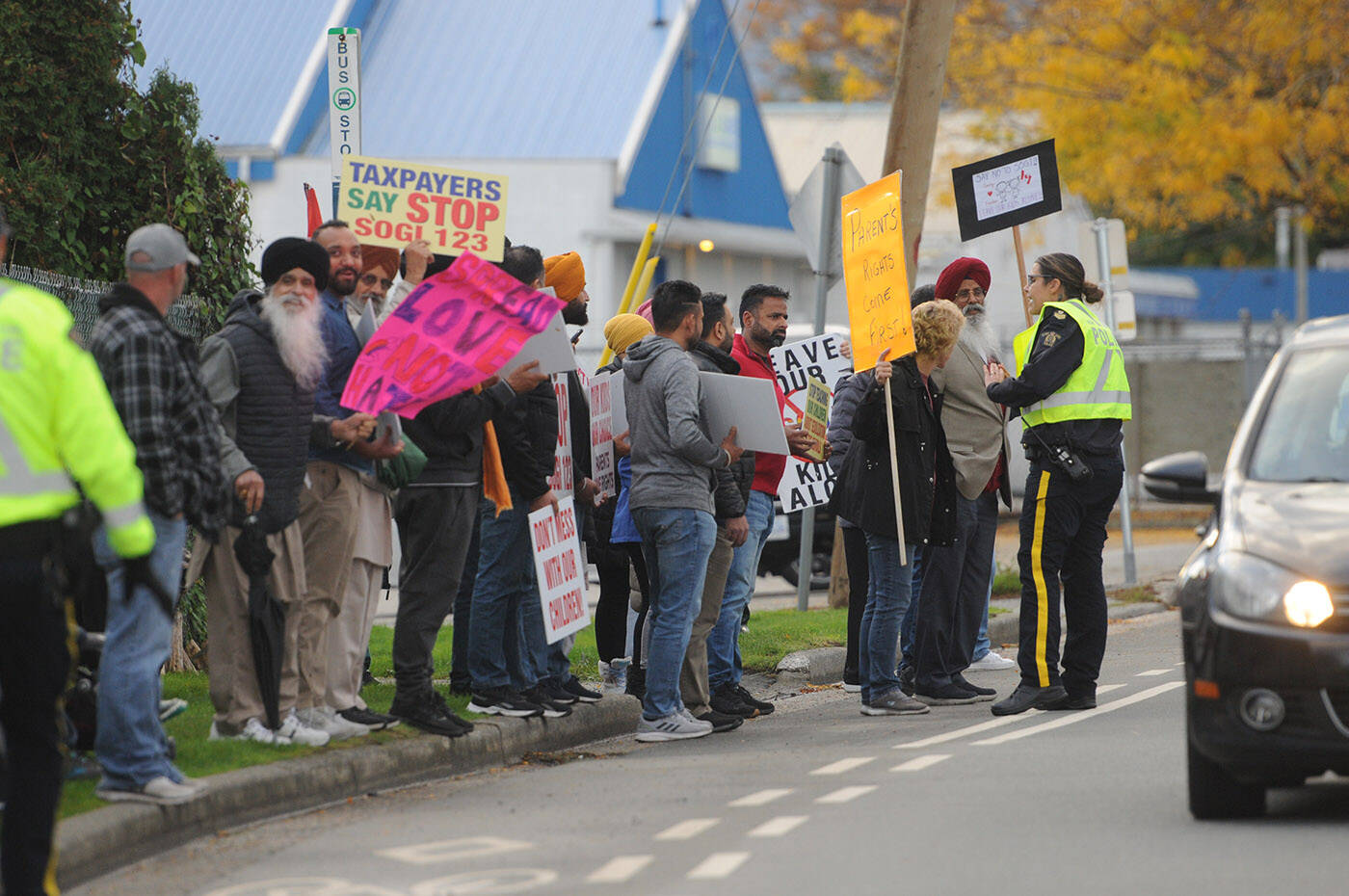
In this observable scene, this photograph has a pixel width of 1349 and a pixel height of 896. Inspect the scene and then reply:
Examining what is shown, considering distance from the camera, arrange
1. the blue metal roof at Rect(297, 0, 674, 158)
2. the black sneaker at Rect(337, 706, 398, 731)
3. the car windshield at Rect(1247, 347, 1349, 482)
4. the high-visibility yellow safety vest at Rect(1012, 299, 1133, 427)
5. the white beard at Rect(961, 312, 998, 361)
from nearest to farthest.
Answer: the car windshield at Rect(1247, 347, 1349, 482)
the black sneaker at Rect(337, 706, 398, 731)
the high-visibility yellow safety vest at Rect(1012, 299, 1133, 427)
the white beard at Rect(961, 312, 998, 361)
the blue metal roof at Rect(297, 0, 674, 158)

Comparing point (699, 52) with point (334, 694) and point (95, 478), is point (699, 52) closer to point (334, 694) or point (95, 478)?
point (334, 694)

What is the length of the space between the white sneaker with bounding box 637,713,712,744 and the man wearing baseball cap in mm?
3007

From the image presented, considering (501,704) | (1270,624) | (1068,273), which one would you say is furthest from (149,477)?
(1068,273)

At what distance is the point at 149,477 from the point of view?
6.86m

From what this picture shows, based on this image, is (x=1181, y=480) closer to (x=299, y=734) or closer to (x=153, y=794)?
(x=299, y=734)

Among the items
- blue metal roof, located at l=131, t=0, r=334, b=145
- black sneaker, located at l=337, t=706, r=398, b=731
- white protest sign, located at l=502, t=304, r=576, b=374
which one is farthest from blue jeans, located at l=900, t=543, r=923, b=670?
blue metal roof, located at l=131, t=0, r=334, b=145

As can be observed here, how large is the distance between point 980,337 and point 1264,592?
4.70 metres

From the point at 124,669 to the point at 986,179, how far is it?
24.2 ft

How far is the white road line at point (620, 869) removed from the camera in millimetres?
6357

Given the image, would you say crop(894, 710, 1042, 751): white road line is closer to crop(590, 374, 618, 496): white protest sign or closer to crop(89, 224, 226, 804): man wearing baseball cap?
crop(590, 374, 618, 496): white protest sign

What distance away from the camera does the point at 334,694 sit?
347 inches

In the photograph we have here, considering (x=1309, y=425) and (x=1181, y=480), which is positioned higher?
(x=1309, y=425)

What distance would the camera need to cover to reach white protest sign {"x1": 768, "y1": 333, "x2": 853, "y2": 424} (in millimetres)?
12875

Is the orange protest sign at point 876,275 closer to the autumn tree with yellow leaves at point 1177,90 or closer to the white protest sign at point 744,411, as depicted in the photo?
the white protest sign at point 744,411
